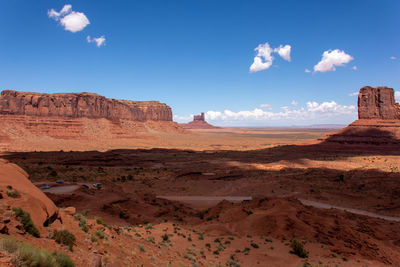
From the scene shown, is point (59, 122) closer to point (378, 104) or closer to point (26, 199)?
point (26, 199)

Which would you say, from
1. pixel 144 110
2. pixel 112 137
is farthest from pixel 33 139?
pixel 144 110

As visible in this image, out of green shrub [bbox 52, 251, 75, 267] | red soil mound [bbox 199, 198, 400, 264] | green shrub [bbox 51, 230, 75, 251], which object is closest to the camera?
green shrub [bbox 52, 251, 75, 267]

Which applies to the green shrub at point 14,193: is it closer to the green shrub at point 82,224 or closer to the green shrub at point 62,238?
the green shrub at point 62,238

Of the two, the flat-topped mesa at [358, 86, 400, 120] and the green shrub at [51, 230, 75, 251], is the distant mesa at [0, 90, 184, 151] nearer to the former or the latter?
the green shrub at [51, 230, 75, 251]

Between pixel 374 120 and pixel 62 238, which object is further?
pixel 374 120

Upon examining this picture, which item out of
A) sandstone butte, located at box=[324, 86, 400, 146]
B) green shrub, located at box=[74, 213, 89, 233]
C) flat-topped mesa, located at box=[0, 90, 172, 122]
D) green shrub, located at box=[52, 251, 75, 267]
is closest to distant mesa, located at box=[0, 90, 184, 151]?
flat-topped mesa, located at box=[0, 90, 172, 122]

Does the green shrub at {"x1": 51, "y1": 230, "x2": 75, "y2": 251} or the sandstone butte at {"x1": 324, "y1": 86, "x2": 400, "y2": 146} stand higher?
the sandstone butte at {"x1": 324, "y1": 86, "x2": 400, "y2": 146}

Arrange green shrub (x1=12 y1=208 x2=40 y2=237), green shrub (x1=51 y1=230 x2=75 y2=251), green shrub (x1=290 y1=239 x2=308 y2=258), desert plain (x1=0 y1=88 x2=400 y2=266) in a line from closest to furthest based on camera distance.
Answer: green shrub (x1=12 y1=208 x2=40 y2=237) → green shrub (x1=51 y1=230 x2=75 y2=251) → desert plain (x1=0 y1=88 x2=400 y2=266) → green shrub (x1=290 y1=239 x2=308 y2=258)

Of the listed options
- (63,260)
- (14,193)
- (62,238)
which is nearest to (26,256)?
(63,260)
